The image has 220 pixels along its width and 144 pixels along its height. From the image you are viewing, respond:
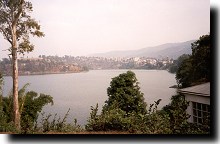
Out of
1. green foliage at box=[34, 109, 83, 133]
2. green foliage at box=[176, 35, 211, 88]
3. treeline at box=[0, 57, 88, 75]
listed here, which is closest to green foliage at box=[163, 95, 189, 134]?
green foliage at box=[176, 35, 211, 88]

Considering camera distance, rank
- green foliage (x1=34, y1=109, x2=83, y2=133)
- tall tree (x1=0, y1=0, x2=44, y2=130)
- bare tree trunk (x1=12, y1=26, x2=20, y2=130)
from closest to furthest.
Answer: green foliage (x1=34, y1=109, x2=83, y2=133) → bare tree trunk (x1=12, y1=26, x2=20, y2=130) → tall tree (x1=0, y1=0, x2=44, y2=130)

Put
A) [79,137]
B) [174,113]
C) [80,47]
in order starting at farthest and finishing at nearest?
Answer: [80,47] → [174,113] → [79,137]

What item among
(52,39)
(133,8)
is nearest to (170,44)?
(133,8)

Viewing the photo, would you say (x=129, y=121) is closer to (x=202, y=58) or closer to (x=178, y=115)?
(x=178, y=115)

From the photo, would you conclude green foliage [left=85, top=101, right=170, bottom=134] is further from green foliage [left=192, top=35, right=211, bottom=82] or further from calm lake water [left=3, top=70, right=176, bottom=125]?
green foliage [left=192, top=35, right=211, bottom=82]

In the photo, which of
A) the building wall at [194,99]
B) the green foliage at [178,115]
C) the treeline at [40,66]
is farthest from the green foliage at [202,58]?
the treeline at [40,66]

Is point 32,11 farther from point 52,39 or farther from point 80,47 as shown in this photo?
point 80,47
